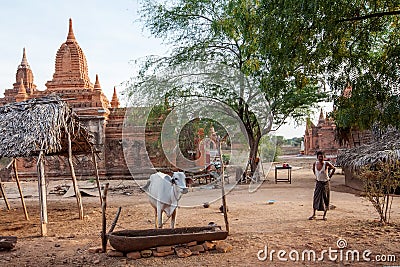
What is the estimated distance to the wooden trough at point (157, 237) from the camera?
5137 millimetres

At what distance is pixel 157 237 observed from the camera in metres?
5.24

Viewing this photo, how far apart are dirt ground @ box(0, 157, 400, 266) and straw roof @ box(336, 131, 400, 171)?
1.16m

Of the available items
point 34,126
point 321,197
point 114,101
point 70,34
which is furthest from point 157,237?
point 70,34

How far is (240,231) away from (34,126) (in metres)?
4.37

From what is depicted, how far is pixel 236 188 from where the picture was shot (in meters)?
15.7

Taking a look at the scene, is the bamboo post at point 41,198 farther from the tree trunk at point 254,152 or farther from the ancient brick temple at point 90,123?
the ancient brick temple at point 90,123

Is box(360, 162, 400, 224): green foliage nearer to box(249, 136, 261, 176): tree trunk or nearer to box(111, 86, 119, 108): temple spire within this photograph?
box(249, 136, 261, 176): tree trunk

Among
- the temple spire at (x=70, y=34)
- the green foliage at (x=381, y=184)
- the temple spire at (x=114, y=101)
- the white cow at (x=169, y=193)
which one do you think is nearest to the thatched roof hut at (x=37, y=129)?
the white cow at (x=169, y=193)

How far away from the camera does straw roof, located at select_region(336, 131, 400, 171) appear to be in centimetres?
1180

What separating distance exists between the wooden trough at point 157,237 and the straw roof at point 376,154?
7.18 metres

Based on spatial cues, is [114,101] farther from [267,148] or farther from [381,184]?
[381,184]

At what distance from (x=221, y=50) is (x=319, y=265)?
11.4 meters

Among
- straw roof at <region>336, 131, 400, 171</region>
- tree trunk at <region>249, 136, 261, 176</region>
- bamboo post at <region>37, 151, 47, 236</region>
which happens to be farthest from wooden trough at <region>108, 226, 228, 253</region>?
tree trunk at <region>249, 136, 261, 176</region>

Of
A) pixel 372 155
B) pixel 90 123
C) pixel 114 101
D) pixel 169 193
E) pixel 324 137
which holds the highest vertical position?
pixel 114 101
